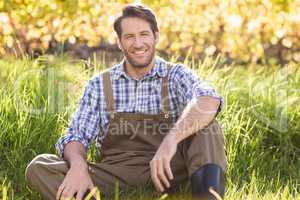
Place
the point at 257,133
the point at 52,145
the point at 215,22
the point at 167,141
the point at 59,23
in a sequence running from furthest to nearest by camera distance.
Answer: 1. the point at 215,22
2. the point at 59,23
3. the point at 257,133
4. the point at 52,145
5. the point at 167,141

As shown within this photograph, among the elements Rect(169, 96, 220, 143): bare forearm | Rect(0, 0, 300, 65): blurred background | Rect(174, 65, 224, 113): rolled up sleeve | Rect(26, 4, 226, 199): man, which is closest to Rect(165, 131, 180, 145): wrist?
Rect(169, 96, 220, 143): bare forearm

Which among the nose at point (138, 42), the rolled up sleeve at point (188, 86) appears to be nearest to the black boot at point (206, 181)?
the rolled up sleeve at point (188, 86)

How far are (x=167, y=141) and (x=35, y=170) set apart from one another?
2.37ft

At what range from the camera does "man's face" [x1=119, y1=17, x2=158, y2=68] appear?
3.76 m

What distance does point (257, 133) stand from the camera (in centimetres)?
479

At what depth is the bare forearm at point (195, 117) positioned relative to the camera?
3408 mm

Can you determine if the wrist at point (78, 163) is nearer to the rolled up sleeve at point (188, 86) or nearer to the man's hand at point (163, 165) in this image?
the man's hand at point (163, 165)

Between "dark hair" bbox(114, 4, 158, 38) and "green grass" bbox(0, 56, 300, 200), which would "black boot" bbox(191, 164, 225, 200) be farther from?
"dark hair" bbox(114, 4, 158, 38)

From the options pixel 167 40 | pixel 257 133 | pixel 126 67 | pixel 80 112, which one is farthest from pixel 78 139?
pixel 167 40

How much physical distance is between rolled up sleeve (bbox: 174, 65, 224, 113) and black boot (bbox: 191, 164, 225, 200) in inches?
14.6

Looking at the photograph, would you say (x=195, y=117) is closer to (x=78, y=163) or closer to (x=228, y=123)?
(x=78, y=163)

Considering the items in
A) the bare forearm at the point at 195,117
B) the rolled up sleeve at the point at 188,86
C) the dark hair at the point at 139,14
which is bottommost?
the bare forearm at the point at 195,117

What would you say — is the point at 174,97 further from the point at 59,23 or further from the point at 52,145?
the point at 59,23

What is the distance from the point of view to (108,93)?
3850 millimetres
